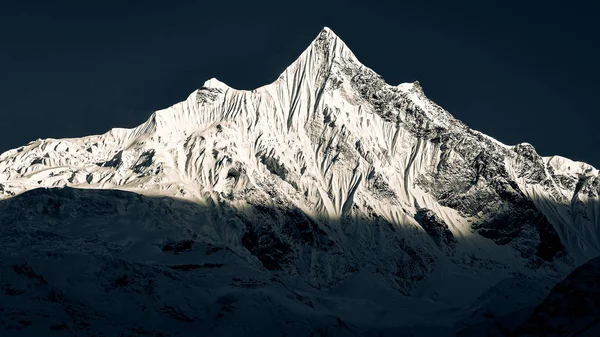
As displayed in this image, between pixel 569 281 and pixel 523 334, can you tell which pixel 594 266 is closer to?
pixel 569 281

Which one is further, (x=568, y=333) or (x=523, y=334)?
(x=523, y=334)

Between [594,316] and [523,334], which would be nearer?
[594,316]

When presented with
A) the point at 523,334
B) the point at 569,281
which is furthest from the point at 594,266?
the point at 523,334

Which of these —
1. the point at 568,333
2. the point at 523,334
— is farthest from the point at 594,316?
the point at 523,334

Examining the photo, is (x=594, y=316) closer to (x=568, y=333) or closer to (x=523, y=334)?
(x=568, y=333)

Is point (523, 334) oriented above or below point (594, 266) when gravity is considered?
below
